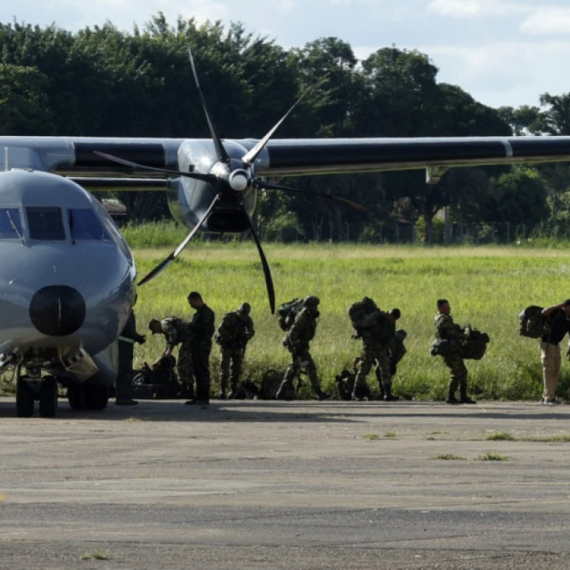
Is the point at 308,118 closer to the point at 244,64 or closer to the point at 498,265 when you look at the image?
the point at 244,64

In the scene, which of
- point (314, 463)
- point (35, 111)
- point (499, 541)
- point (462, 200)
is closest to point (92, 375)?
point (314, 463)

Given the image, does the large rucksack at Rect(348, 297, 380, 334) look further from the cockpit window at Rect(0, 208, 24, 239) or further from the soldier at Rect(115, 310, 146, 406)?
the cockpit window at Rect(0, 208, 24, 239)

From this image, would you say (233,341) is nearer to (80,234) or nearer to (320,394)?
(320,394)

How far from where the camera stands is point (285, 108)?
287ft

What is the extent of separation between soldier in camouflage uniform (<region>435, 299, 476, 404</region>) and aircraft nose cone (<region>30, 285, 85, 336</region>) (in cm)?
631

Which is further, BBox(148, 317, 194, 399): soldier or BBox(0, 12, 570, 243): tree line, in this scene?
BBox(0, 12, 570, 243): tree line

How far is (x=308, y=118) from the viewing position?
284 feet

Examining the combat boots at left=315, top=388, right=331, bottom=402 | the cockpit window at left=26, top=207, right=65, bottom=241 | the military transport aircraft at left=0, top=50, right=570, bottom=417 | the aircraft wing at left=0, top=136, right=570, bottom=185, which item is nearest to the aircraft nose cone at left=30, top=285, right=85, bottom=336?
the military transport aircraft at left=0, top=50, right=570, bottom=417

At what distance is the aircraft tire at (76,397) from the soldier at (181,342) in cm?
184

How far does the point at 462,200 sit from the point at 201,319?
7102cm

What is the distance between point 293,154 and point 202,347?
508cm

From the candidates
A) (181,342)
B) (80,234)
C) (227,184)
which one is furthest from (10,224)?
(181,342)

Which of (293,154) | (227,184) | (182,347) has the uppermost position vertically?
(293,154)

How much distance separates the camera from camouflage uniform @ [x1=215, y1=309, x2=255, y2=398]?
21844 millimetres
